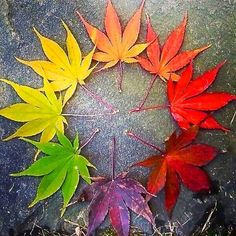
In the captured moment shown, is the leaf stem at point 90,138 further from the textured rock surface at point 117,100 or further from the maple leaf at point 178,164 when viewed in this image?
the maple leaf at point 178,164

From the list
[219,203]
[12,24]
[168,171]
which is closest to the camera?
[168,171]

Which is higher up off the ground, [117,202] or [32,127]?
Answer: [32,127]

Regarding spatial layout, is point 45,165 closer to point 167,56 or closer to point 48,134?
point 48,134

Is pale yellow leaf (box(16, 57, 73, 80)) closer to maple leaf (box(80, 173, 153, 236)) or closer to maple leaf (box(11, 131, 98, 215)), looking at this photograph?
maple leaf (box(11, 131, 98, 215))

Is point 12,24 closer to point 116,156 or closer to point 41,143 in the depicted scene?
point 41,143

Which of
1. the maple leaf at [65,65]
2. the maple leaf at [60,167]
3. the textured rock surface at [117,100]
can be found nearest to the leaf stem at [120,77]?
the textured rock surface at [117,100]

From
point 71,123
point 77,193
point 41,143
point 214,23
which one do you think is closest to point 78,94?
point 71,123

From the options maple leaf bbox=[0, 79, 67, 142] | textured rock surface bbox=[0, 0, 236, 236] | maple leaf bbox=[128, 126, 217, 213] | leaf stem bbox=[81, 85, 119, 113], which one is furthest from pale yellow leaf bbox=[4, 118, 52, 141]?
maple leaf bbox=[128, 126, 217, 213]

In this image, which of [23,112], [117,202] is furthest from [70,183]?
[23,112]
